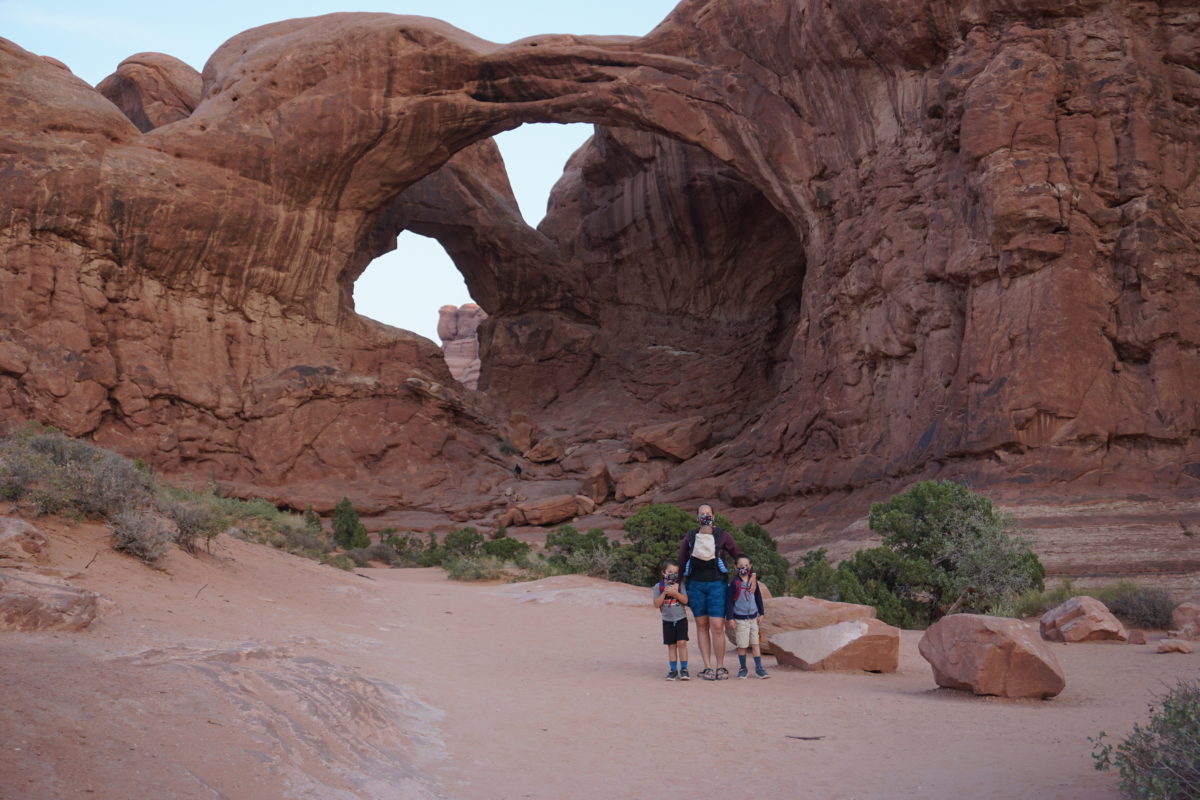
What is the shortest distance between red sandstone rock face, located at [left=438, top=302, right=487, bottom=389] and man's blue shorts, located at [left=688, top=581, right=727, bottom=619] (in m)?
69.8

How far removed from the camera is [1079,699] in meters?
7.42

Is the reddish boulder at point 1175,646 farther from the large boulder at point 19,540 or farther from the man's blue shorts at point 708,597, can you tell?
the large boulder at point 19,540

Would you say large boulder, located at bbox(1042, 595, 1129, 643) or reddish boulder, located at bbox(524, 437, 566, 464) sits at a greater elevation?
large boulder, located at bbox(1042, 595, 1129, 643)

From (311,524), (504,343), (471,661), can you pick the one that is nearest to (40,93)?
(311,524)

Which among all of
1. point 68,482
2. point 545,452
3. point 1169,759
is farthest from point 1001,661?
point 545,452

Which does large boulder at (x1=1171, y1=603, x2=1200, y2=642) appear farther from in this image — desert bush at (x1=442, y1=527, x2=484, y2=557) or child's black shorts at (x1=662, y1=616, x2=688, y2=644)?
desert bush at (x1=442, y1=527, x2=484, y2=557)

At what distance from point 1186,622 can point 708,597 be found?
20.2 ft

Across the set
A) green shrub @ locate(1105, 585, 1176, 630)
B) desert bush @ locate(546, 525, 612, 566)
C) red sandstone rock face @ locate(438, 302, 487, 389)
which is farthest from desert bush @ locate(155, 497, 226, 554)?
red sandstone rock face @ locate(438, 302, 487, 389)

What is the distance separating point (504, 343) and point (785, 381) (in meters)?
15.1

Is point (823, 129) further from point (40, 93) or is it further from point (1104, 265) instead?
point (40, 93)

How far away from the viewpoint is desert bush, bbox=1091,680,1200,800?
12.6ft

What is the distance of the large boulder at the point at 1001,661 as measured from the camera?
730cm

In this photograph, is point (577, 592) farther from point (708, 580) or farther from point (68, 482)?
point (68, 482)

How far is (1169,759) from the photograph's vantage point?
4000mm
